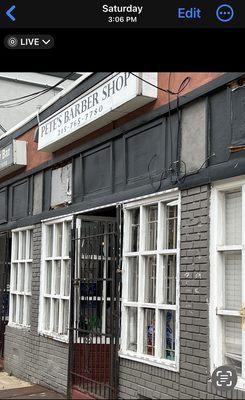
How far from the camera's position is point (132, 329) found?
692 cm

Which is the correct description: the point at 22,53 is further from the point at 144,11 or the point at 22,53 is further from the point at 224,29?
the point at 224,29

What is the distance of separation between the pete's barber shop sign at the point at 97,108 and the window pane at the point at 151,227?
1351mm

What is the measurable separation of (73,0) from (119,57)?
0.50m

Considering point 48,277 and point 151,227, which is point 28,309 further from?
point 151,227

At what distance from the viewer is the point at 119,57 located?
13.1 ft

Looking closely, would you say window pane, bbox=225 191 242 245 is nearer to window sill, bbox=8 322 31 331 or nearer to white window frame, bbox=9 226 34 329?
Result: white window frame, bbox=9 226 34 329

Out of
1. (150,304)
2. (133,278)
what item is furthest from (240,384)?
(133,278)

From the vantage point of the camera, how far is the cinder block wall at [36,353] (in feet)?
28.2

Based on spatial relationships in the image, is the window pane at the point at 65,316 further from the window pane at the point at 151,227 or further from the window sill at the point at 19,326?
the window pane at the point at 151,227

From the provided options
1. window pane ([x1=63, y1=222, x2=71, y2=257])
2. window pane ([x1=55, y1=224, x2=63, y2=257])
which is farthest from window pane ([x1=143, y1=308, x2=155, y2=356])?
window pane ([x1=55, y1=224, x2=63, y2=257])

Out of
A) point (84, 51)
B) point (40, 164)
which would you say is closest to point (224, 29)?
point (84, 51)

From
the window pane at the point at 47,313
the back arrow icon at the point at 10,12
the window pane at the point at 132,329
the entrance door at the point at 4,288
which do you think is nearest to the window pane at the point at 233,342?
the window pane at the point at 132,329

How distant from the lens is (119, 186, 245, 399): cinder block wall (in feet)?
18.1

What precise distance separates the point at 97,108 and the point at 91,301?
2732mm
